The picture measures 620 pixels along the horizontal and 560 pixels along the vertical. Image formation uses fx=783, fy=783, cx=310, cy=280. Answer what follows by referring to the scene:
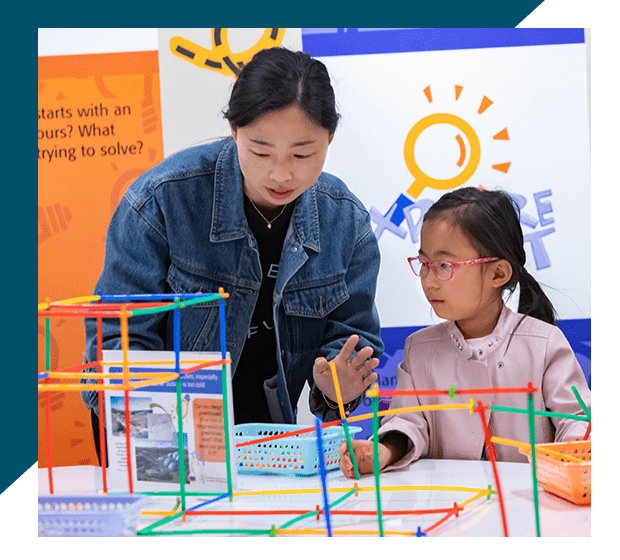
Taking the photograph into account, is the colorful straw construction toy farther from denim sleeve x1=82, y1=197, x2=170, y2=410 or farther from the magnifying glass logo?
the magnifying glass logo

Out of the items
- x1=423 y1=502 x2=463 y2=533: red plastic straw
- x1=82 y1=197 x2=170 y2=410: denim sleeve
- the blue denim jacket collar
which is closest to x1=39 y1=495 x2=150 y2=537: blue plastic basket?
x1=82 y1=197 x2=170 y2=410: denim sleeve

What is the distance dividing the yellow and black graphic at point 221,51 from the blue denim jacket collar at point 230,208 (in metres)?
0.30

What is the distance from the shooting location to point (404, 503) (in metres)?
1.89

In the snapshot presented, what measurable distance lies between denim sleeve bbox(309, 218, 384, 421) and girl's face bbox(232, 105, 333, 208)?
0.31m

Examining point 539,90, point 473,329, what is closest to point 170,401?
point 473,329

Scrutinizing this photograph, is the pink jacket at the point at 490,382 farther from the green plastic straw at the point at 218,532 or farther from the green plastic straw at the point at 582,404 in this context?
the green plastic straw at the point at 218,532

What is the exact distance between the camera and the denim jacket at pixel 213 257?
7.19 ft

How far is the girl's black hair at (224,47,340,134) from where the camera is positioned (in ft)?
6.68

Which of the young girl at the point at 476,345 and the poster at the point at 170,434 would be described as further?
the young girl at the point at 476,345

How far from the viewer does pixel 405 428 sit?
2135 millimetres

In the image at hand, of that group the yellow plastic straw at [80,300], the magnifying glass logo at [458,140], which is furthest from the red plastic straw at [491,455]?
the yellow plastic straw at [80,300]

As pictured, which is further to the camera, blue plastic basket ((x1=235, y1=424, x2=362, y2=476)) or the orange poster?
the orange poster

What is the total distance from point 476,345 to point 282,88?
2.91 feet

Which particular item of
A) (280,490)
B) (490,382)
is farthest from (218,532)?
(490,382)
